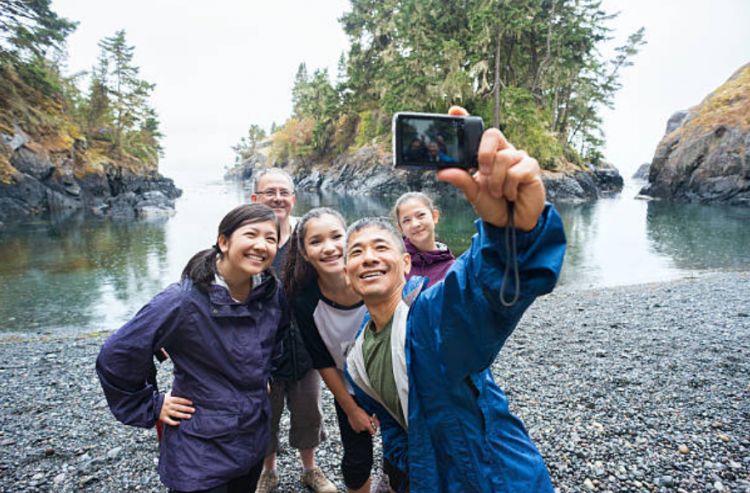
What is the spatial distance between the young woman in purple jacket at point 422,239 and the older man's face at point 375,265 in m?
1.31

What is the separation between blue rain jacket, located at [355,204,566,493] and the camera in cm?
123

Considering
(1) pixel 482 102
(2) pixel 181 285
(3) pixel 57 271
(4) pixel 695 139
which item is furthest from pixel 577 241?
(4) pixel 695 139

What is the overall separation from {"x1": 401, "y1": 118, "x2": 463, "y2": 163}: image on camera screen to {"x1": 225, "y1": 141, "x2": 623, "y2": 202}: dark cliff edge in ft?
95.9

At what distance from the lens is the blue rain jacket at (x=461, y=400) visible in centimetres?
123

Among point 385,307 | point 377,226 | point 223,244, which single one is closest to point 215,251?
point 223,244

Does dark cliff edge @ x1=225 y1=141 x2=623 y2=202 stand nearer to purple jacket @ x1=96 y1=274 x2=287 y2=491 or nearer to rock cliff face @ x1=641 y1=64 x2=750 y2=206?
rock cliff face @ x1=641 y1=64 x2=750 y2=206

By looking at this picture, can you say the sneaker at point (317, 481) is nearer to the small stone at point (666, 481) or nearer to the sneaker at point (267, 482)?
the sneaker at point (267, 482)

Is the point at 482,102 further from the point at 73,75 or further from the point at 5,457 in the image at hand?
the point at 73,75

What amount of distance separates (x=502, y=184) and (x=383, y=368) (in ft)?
3.22

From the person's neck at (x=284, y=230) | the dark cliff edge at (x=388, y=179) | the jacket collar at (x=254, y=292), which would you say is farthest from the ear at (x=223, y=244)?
the dark cliff edge at (x=388, y=179)

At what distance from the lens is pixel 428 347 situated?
143cm

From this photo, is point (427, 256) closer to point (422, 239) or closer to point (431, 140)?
point (422, 239)

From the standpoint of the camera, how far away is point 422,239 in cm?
336

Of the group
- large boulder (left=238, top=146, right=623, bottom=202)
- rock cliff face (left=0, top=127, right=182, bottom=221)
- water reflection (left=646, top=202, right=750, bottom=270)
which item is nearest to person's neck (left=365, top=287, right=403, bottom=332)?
water reflection (left=646, top=202, right=750, bottom=270)
